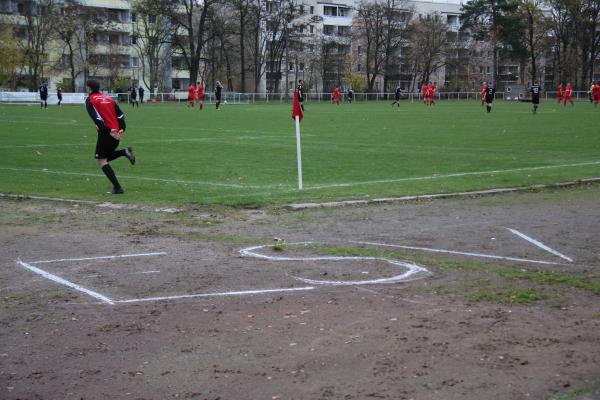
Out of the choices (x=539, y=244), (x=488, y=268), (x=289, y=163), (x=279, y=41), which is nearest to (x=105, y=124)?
(x=289, y=163)

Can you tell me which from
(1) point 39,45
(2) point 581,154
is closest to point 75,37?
(1) point 39,45

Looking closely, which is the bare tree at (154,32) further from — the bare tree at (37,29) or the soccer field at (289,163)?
the soccer field at (289,163)

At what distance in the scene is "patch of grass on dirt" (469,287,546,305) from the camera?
651cm

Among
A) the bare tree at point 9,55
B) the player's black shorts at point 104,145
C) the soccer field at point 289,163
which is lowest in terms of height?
the soccer field at point 289,163

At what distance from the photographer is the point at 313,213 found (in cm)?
1126

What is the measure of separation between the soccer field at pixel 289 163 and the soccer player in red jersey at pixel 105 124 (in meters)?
0.45

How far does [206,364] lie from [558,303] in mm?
3066

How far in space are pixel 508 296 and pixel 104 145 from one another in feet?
29.0

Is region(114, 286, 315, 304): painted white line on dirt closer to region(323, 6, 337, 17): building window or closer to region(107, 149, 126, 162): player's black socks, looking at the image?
region(107, 149, 126, 162): player's black socks

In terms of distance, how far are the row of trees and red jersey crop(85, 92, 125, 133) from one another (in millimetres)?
75214

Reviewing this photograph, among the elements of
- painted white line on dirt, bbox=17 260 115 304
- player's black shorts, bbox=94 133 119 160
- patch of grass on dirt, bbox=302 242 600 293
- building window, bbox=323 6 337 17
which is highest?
building window, bbox=323 6 337 17

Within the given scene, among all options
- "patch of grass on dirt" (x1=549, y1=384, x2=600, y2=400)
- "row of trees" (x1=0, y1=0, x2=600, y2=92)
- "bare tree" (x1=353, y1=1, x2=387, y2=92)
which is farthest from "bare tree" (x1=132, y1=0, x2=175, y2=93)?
"patch of grass on dirt" (x1=549, y1=384, x2=600, y2=400)

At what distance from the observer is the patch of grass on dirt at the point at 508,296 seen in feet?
21.4

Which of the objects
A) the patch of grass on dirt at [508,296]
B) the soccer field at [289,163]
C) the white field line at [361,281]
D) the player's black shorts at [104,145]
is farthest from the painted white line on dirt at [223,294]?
the player's black shorts at [104,145]
